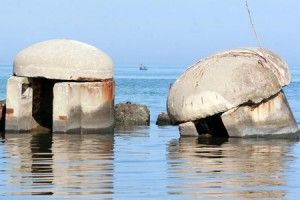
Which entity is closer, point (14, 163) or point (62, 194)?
point (62, 194)

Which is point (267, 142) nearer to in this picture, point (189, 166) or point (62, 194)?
point (189, 166)

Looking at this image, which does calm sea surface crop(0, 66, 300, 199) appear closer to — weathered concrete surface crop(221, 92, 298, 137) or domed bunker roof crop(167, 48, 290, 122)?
weathered concrete surface crop(221, 92, 298, 137)

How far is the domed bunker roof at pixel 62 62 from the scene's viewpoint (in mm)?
24453

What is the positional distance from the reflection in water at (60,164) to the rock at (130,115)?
422cm

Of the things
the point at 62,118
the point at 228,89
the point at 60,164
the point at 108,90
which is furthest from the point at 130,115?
the point at 60,164

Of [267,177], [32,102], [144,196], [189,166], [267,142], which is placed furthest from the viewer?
[32,102]

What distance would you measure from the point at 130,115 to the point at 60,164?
10.6 m

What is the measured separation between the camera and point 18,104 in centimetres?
2466

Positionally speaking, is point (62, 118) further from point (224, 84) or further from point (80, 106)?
point (224, 84)

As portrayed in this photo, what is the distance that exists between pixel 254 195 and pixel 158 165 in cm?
405

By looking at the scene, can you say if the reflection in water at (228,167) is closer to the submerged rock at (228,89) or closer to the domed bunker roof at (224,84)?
the submerged rock at (228,89)

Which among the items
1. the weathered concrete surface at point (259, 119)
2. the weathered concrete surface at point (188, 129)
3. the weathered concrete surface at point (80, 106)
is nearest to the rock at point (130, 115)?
the weathered concrete surface at point (80, 106)

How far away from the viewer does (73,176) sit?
1641 cm

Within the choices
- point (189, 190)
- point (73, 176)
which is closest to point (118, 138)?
point (73, 176)
